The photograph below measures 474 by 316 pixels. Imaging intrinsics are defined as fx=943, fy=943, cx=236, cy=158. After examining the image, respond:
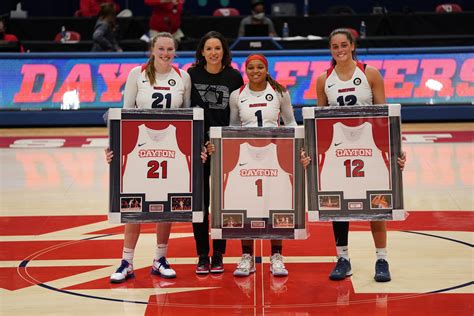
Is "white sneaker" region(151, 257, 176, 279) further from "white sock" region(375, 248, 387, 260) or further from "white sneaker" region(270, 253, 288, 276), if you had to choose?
"white sock" region(375, 248, 387, 260)

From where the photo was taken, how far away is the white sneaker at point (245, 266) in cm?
676

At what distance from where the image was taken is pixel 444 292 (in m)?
6.32

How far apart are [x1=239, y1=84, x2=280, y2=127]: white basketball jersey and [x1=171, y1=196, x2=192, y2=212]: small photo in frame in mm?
703

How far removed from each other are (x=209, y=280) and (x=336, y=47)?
6.18 feet

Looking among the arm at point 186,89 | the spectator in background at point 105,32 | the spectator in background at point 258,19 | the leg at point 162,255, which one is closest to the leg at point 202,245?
A: the leg at point 162,255

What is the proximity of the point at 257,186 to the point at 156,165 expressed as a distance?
727 millimetres

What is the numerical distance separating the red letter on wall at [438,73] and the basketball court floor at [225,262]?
4.04 metres

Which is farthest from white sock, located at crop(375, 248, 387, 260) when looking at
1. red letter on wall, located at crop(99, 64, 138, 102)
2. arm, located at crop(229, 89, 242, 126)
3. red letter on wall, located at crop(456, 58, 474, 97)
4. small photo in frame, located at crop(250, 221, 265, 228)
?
red letter on wall, located at crop(99, 64, 138, 102)

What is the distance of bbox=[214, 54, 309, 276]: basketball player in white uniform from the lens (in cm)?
671

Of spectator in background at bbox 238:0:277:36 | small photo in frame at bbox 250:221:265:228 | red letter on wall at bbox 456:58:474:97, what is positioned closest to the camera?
small photo in frame at bbox 250:221:265:228

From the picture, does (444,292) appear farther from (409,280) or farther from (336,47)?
(336,47)

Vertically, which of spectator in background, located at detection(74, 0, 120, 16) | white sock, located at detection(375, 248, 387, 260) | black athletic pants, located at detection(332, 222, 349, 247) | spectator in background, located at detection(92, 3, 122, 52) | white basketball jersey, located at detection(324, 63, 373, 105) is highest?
spectator in background, located at detection(74, 0, 120, 16)

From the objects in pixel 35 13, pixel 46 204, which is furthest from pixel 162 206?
pixel 35 13

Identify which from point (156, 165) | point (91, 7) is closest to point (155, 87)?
point (156, 165)
